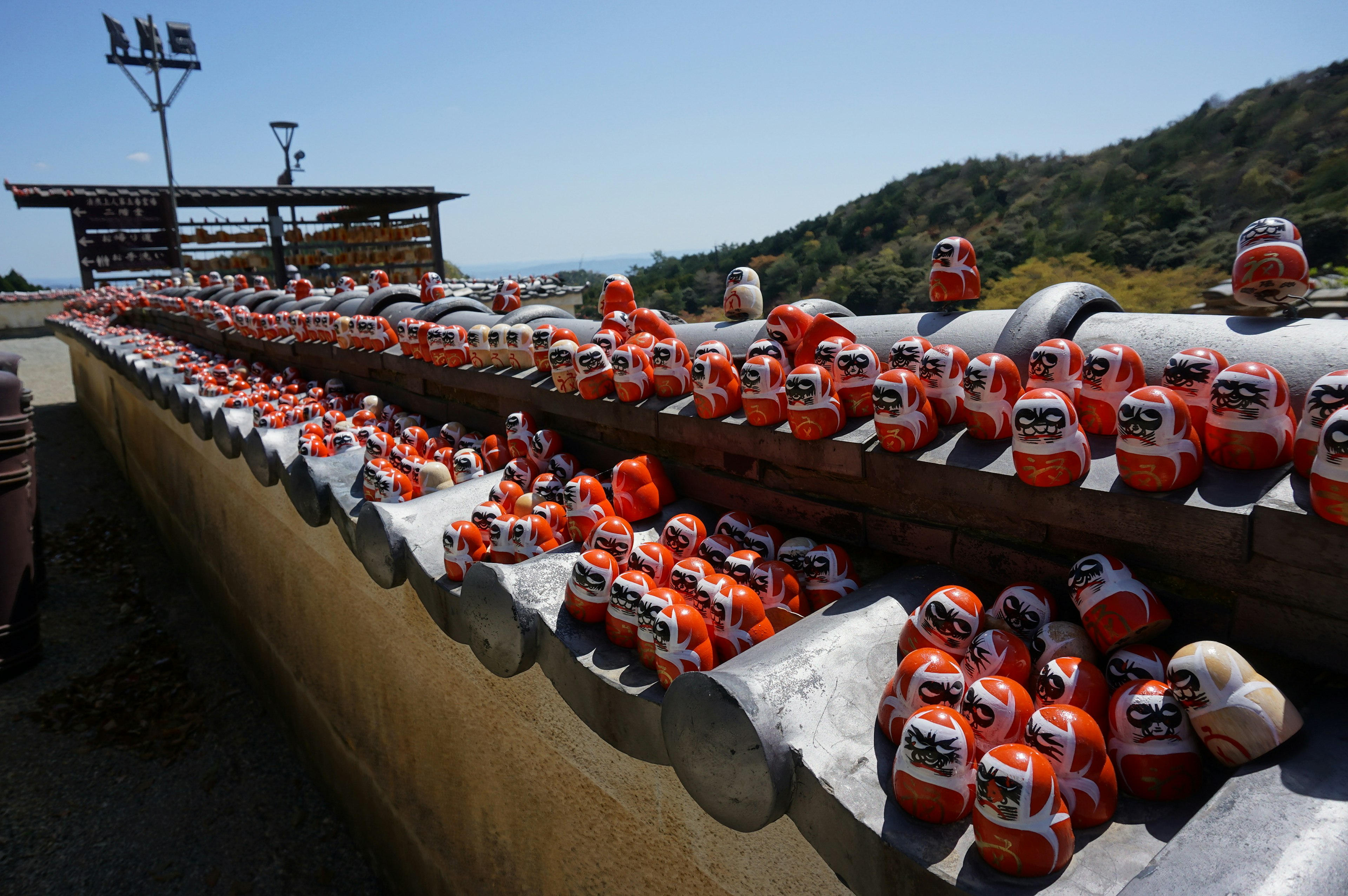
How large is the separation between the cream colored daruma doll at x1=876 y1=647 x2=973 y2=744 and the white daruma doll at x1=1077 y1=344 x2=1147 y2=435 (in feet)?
3.44

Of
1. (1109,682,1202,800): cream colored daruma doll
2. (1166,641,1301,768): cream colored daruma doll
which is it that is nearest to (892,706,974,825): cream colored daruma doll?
(1109,682,1202,800): cream colored daruma doll

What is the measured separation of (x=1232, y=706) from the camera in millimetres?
1725

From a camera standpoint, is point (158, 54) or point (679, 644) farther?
point (158, 54)

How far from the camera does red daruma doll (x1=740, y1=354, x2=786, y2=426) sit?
10.5 feet

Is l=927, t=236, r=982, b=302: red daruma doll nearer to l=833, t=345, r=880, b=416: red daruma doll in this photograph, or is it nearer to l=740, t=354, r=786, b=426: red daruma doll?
l=833, t=345, r=880, b=416: red daruma doll

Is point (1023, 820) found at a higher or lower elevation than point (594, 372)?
lower

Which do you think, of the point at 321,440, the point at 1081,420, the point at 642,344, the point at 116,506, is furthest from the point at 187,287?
the point at 1081,420

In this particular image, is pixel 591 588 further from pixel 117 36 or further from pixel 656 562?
pixel 117 36

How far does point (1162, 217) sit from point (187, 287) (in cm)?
2653

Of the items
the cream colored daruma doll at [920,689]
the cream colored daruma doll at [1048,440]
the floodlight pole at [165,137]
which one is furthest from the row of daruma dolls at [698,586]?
the floodlight pole at [165,137]

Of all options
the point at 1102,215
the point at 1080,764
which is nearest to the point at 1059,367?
the point at 1080,764

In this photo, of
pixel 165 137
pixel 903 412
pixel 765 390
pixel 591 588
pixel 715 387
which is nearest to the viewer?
pixel 903 412

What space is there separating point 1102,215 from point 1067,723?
26.3 metres

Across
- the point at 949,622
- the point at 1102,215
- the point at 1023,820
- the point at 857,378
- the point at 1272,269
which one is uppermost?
the point at 1102,215
